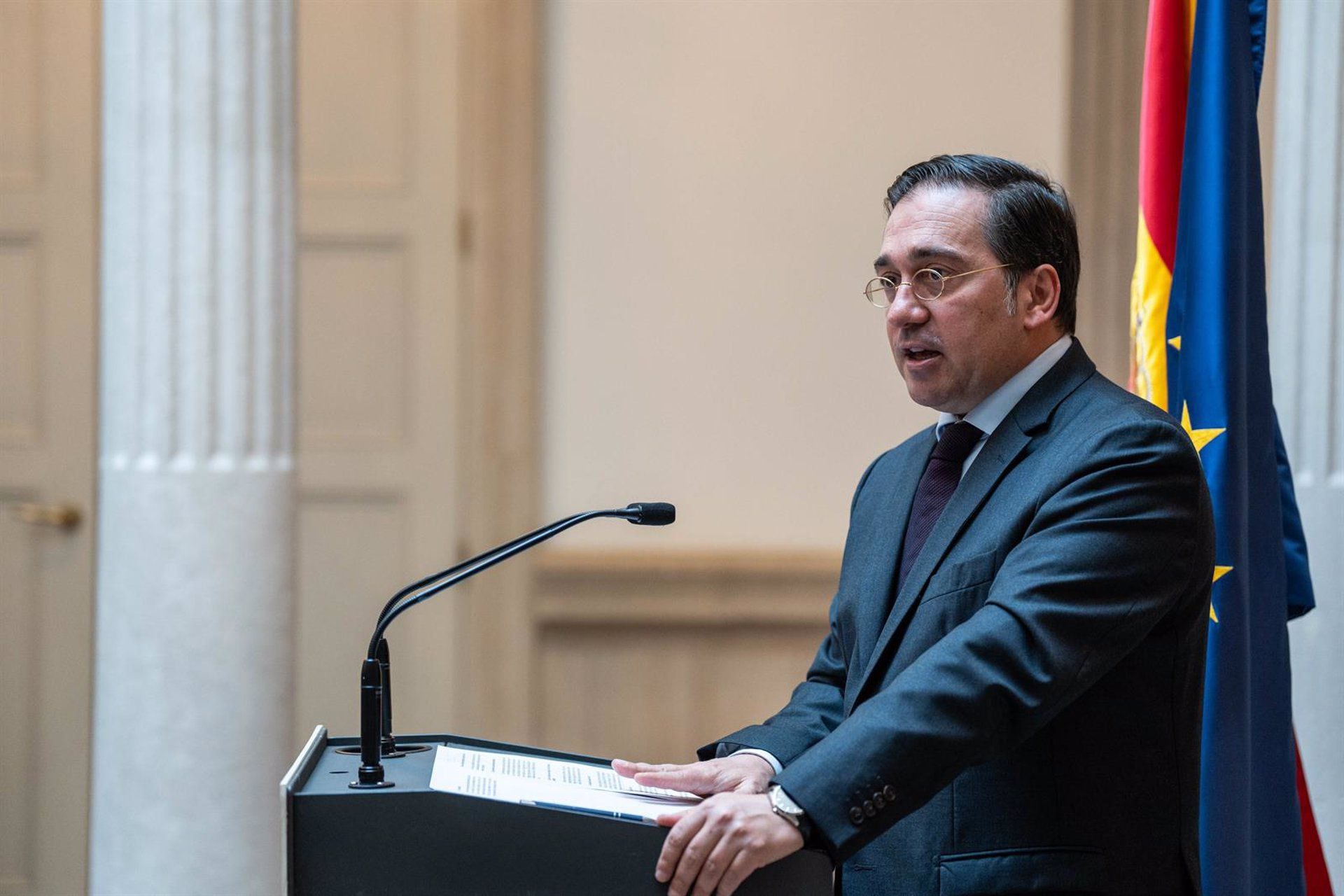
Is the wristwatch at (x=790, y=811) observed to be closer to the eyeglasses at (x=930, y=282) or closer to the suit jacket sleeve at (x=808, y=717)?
the suit jacket sleeve at (x=808, y=717)

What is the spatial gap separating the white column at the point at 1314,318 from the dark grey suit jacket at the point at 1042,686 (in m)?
1.05

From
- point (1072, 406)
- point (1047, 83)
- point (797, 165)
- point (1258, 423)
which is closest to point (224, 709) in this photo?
point (1072, 406)

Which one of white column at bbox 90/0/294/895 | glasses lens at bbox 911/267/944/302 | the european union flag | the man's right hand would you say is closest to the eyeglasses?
glasses lens at bbox 911/267/944/302

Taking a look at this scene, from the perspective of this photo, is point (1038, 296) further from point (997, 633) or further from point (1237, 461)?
point (1237, 461)

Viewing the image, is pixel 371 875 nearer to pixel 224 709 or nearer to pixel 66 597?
pixel 224 709

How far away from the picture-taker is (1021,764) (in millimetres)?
1415

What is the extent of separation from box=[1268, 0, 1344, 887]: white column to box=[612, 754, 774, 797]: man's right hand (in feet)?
4.44

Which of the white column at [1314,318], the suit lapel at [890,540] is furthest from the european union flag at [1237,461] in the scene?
the suit lapel at [890,540]

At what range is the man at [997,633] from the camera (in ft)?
4.14

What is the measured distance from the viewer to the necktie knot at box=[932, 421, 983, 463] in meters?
Result: 1.65

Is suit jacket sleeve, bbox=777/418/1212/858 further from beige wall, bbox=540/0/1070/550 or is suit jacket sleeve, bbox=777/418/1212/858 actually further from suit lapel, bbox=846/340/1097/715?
beige wall, bbox=540/0/1070/550

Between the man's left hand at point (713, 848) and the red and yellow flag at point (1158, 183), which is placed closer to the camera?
the man's left hand at point (713, 848)

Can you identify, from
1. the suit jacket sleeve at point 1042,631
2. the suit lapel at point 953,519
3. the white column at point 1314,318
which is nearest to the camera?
the suit jacket sleeve at point 1042,631

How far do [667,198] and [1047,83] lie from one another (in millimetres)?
1135
